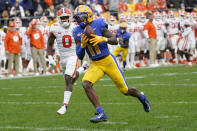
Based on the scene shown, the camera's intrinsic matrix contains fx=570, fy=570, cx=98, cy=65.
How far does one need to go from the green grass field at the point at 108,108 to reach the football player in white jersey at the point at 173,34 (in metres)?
7.99

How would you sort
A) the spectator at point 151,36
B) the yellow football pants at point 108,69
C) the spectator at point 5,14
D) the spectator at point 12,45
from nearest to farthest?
1. the yellow football pants at point 108,69
2. the spectator at point 12,45
3. the spectator at point 151,36
4. the spectator at point 5,14

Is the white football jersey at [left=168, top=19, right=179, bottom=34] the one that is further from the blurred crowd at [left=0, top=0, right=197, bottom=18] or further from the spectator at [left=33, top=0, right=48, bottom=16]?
the spectator at [left=33, top=0, right=48, bottom=16]

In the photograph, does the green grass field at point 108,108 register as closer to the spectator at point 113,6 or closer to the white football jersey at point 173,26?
the white football jersey at point 173,26

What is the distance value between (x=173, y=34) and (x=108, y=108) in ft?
45.3

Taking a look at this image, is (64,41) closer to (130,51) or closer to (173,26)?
(130,51)

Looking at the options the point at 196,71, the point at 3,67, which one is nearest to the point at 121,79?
the point at 196,71

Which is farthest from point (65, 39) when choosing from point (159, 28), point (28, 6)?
point (159, 28)

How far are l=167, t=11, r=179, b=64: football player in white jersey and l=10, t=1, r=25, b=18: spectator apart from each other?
5.76 meters

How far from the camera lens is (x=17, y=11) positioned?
21453 millimetres

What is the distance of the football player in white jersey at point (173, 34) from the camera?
72.8ft

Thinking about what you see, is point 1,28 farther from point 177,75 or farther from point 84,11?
point 84,11

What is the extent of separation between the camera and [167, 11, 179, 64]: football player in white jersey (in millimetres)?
22184

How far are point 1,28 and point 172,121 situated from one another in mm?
14343

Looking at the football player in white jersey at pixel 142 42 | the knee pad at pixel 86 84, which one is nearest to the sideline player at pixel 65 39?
the knee pad at pixel 86 84
